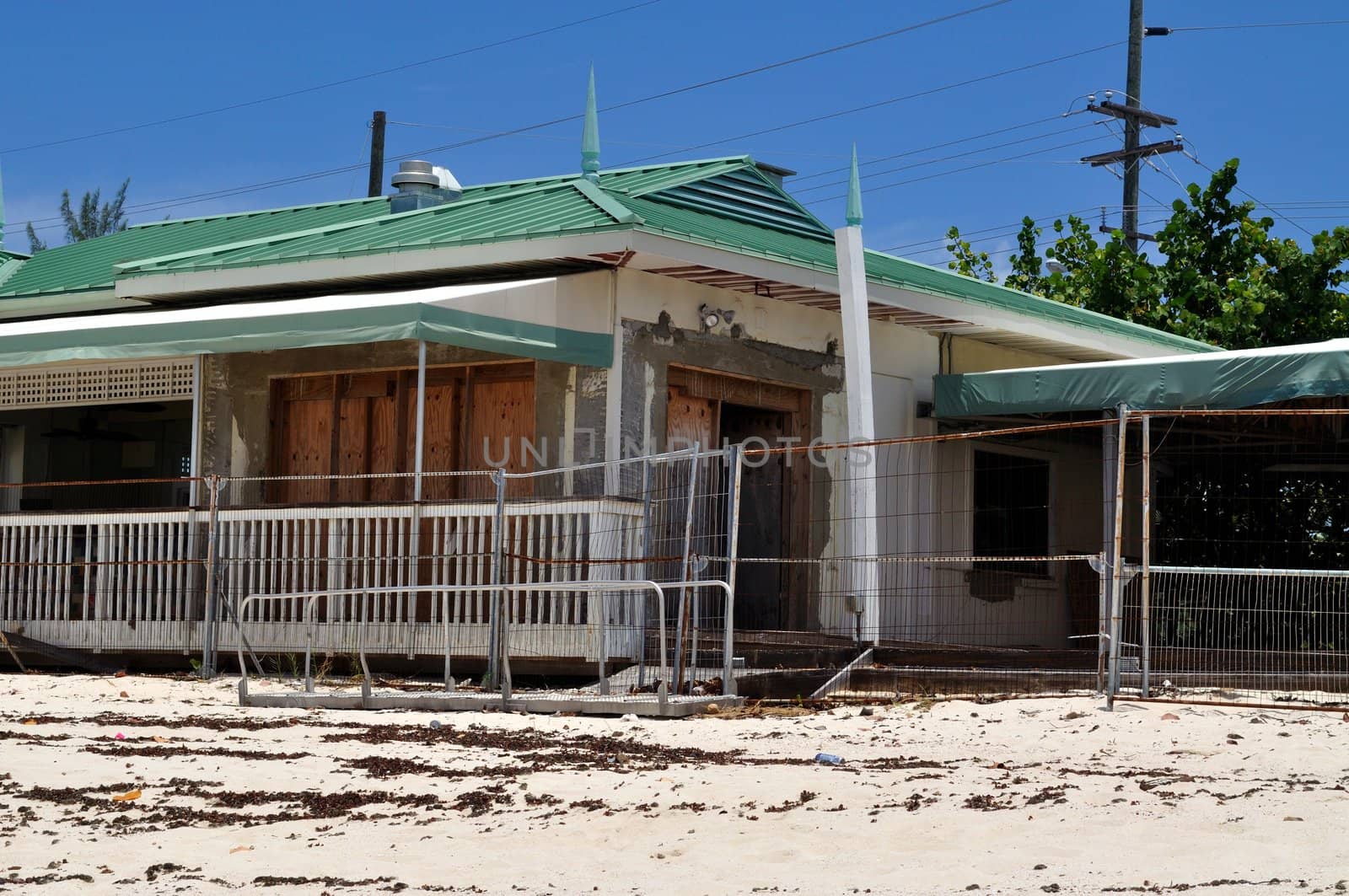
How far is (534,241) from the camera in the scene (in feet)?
45.2

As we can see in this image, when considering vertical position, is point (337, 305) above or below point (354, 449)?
above

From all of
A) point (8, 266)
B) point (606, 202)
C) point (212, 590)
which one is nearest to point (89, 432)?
point (8, 266)

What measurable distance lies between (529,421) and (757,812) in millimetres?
7619

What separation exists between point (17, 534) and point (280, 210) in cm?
619

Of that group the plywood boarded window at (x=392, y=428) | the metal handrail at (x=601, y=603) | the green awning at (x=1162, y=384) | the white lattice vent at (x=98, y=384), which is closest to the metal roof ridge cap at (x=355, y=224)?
the white lattice vent at (x=98, y=384)

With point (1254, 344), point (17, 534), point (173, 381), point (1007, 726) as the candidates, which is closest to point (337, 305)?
point (173, 381)

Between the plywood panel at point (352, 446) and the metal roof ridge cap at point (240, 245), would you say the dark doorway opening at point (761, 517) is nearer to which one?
the plywood panel at point (352, 446)

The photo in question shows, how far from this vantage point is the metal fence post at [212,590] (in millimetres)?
13852

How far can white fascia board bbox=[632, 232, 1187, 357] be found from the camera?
13688 mm

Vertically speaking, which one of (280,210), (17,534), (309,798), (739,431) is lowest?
(309,798)

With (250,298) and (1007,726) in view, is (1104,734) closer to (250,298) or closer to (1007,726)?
(1007,726)

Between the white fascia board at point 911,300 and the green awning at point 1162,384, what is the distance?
2.22 feet

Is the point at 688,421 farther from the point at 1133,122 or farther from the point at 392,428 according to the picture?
the point at 1133,122

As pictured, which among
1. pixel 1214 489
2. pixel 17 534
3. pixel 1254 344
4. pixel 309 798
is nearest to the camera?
pixel 309 798
